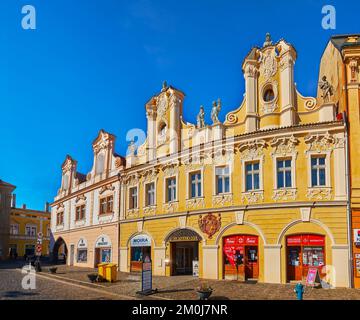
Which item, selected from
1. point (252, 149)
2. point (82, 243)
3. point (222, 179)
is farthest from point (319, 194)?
point (82, 243)

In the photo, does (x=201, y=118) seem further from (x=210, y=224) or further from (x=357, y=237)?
(x=357, y=237)

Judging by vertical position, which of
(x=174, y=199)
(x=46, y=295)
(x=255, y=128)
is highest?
A: (x=255, y=128)

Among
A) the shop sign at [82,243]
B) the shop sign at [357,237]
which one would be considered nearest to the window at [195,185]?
the shop sign at [357,237]

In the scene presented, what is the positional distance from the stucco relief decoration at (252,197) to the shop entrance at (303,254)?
258 cm

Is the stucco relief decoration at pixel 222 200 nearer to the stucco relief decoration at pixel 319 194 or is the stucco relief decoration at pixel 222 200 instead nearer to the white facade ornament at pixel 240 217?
the white facade ornament at pixel 240 217

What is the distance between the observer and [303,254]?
20.4m

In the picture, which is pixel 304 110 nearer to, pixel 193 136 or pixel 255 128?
pixel 255 128

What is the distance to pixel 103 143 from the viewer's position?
1372 inches

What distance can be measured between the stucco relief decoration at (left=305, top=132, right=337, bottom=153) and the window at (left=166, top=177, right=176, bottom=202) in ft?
30.4

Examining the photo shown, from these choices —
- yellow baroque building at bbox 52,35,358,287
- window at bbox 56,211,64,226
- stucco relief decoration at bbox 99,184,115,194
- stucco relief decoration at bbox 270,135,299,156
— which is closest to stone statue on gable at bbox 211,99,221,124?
yellow baroque building at bbox 52,35,358,287

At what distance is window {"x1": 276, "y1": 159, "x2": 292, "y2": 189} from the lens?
70.6 feet

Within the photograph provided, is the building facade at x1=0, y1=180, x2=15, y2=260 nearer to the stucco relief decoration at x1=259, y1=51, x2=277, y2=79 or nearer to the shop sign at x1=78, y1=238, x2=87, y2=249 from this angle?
the shop sign at x1=78, y1=238, x2=87, y2=249
